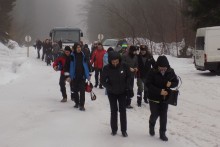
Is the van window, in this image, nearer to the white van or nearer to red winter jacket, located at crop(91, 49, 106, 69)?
the white van

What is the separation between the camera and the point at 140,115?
36.0ft

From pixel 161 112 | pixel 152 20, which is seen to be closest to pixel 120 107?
pixel 161 112

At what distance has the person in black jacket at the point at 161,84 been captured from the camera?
7.95 meters

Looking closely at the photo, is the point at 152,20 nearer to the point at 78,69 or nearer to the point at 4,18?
the point at 4,18

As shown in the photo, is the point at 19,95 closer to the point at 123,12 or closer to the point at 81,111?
the point at 81,111

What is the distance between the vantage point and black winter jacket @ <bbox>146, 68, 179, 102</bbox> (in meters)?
8.00

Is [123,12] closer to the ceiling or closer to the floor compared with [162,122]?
closer to the ceiling

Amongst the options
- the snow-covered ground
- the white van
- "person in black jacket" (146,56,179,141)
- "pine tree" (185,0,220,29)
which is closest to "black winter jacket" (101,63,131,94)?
"person in black jacket" (146,56,179,141)

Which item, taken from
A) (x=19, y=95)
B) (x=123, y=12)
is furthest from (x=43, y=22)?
(x=19, y=95)

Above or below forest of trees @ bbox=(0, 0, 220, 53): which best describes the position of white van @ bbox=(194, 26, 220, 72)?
below

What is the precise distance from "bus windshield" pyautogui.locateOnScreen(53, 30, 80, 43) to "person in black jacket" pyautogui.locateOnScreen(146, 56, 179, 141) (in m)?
20.7

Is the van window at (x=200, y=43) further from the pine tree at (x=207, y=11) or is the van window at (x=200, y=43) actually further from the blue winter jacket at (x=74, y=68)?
the blue winter jacket at (x=74, y=68)


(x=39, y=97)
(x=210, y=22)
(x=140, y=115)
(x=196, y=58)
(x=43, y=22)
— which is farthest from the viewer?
(x=43, y=22)

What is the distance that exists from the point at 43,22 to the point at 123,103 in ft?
408
